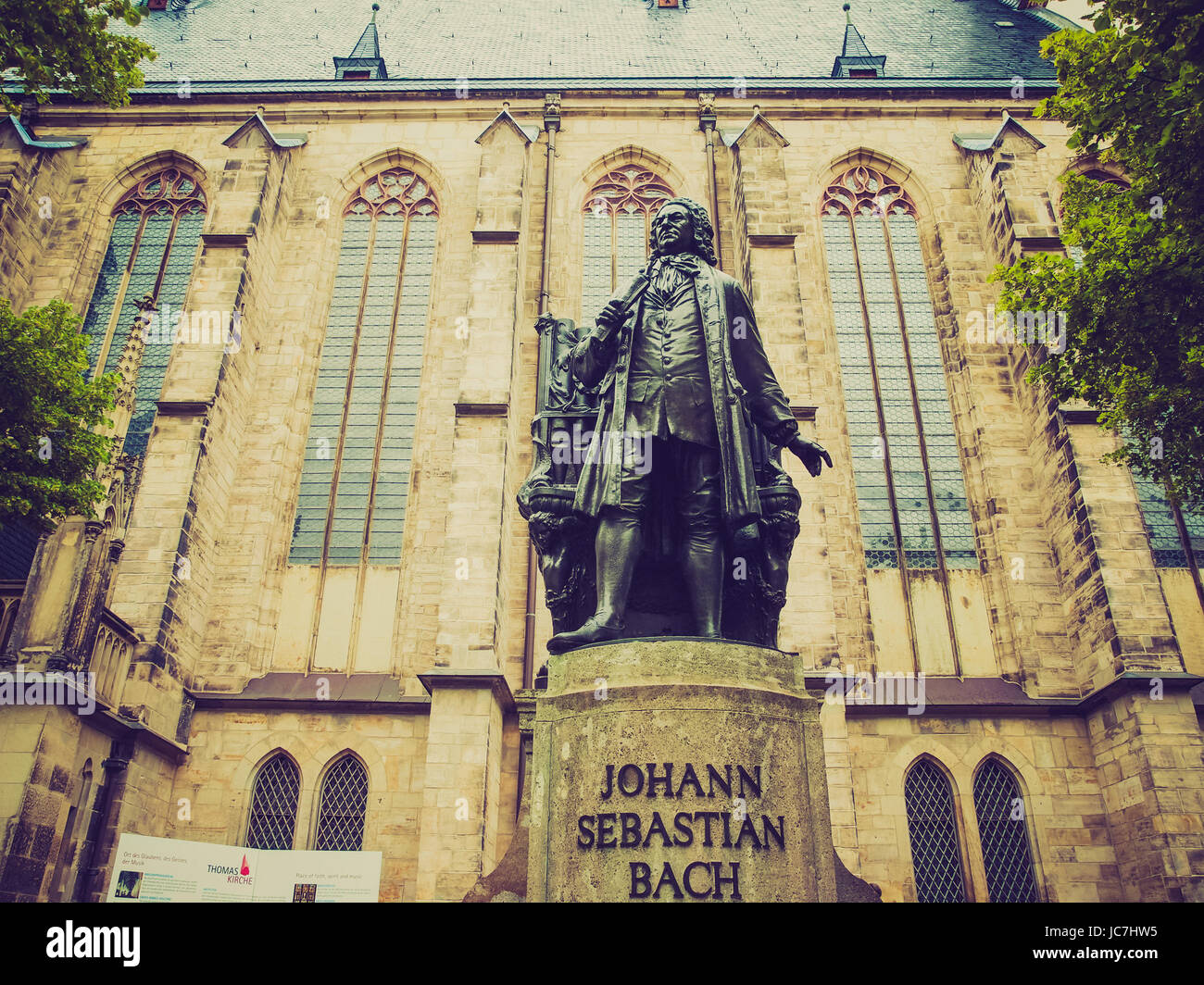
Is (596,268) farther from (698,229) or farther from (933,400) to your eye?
(698,229)

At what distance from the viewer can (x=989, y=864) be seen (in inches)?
462

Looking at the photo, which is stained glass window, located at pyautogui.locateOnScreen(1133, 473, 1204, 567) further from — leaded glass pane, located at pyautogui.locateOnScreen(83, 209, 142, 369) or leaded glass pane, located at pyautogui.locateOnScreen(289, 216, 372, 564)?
leaded glass pane, located at pyautogui.locateOnScreen(83, 209, 142, 369)

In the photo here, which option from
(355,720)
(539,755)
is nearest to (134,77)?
(355,720)

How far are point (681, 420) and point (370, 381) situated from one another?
12036mm

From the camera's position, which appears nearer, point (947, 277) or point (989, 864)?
point (989, 864)

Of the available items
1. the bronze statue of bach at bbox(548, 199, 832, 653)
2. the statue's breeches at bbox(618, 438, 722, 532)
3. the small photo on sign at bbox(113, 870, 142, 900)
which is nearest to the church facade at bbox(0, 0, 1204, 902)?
the small photo on sign at bbox(113, 870, 142, 900)

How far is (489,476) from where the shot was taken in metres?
12.4

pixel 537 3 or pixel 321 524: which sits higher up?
pixel 537 3

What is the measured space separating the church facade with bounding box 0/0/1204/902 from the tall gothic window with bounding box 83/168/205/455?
0.08 m

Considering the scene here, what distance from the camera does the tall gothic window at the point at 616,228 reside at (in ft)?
52.8
